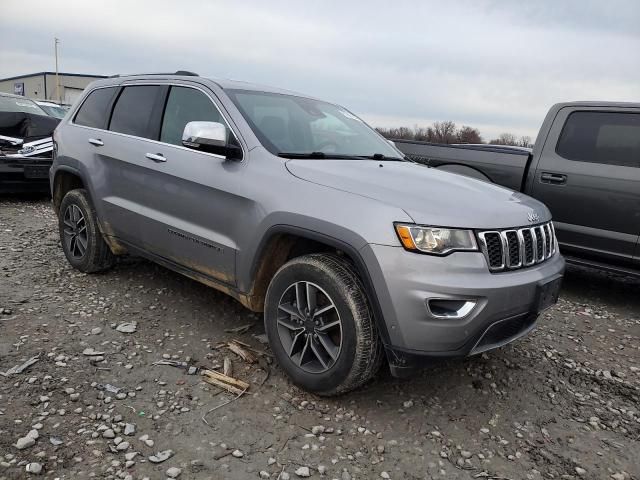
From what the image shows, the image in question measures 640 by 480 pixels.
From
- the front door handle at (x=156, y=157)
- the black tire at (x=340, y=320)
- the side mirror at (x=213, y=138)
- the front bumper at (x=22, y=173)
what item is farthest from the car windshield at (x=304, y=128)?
the front bumper at (x=22, y=173)

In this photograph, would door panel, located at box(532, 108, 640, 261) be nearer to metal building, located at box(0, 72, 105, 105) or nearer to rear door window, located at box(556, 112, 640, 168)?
rear door window, located at box(556, 112, 640, 168)

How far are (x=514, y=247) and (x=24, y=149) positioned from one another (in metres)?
7.29

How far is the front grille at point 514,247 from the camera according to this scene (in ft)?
8.54

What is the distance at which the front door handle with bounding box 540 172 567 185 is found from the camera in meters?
4.98

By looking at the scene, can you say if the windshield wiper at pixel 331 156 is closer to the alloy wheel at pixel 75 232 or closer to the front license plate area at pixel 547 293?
the front license plate area at pixel 547 293

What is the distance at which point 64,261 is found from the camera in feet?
16.5

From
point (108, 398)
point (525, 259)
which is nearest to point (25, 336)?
point (108, 398)

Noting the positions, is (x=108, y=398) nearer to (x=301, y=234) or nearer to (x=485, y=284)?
(x=301, y=234)

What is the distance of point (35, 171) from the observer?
749 cm

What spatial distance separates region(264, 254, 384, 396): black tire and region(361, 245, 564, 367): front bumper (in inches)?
5.2

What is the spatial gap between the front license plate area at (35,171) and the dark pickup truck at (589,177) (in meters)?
6.23

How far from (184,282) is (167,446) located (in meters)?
2.28

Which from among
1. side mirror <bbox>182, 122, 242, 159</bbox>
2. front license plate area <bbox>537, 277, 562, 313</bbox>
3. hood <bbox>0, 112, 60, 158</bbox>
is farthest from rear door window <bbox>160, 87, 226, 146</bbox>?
hood <bbox>0, 112, 60, 158</bbox>

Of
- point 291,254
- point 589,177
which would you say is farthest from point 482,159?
point 291,254
